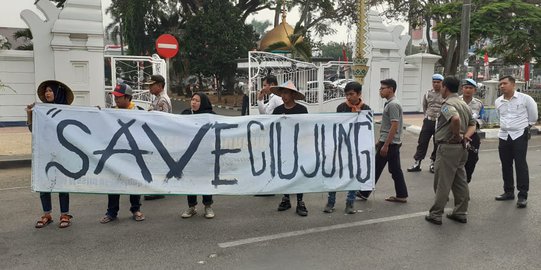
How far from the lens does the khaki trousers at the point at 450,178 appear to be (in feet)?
16.2

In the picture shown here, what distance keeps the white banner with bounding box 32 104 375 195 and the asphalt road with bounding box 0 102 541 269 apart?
415 millimetres

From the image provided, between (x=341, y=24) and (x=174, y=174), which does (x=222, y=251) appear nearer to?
(x=174, y=174)

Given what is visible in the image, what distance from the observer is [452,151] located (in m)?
4.92

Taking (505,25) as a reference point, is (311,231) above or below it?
below

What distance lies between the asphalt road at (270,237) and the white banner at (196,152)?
41cm

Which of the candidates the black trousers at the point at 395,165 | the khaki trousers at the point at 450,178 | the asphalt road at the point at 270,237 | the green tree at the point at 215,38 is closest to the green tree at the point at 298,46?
the green tree at the point at 215,38

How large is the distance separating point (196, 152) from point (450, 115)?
2671mm

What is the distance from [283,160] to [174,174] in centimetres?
118

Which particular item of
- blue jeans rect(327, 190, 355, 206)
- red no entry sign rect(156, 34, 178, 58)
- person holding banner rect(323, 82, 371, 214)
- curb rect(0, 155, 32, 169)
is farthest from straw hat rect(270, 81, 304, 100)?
red no entry sign rect(156, 34, 178, 58)

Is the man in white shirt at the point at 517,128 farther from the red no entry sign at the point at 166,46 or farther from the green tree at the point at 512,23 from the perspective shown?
the green tree at the point at 512,23

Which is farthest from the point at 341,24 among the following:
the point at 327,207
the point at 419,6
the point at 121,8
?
the point at 327,207

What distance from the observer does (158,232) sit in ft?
15.6

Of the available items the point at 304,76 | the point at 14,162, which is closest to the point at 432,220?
the point at 14,162

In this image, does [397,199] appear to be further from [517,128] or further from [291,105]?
[291,105]
